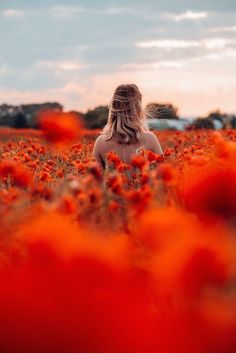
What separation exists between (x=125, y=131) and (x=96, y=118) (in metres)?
13.4

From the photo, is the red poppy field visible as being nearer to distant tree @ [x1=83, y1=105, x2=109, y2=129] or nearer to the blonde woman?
the blonde woman

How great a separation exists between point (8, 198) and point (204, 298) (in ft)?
3.86

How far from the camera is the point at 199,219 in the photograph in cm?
267

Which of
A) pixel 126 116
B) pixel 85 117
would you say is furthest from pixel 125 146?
pixel 85 117

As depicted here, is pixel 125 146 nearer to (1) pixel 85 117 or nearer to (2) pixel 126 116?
(2) pixel 126 116

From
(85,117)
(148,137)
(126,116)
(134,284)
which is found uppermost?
(126,116)

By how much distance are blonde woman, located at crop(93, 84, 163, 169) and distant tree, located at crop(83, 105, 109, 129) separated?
1207 cm

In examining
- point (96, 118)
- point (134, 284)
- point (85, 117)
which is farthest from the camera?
point (85, 117)

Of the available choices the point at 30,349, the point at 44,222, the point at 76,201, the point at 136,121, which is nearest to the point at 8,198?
the point at 76,201

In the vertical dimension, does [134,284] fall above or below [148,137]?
below

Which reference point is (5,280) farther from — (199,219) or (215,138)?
(215,138)

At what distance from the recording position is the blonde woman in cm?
570

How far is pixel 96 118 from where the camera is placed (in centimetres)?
1902

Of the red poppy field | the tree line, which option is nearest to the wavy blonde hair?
the red poppy field
